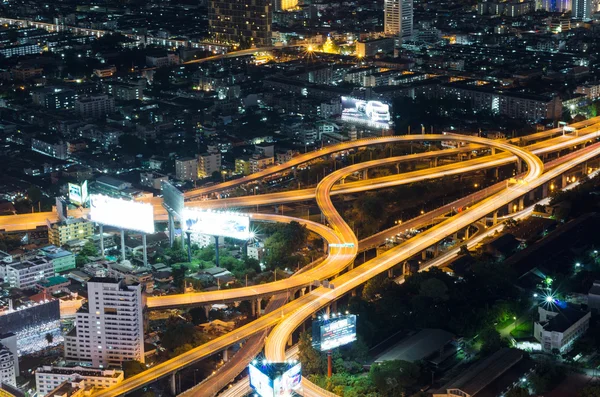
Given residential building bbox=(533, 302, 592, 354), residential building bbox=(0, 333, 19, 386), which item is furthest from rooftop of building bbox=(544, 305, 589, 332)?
residential building bbox=(0, 333, 19, 386)

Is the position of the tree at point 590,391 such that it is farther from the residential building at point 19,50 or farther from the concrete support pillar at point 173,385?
the residential building at point 19,50

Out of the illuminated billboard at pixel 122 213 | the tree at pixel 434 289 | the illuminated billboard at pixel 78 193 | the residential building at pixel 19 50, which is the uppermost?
the residential building at pixel 19 50

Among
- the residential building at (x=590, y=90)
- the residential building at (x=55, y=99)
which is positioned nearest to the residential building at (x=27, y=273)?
the residential building at (x=55, y=99)

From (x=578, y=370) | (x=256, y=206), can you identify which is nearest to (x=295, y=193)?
(x=256, y=206)

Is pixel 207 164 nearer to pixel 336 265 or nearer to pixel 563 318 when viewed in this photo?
pixel 336 265

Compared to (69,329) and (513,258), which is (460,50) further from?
(69,329)

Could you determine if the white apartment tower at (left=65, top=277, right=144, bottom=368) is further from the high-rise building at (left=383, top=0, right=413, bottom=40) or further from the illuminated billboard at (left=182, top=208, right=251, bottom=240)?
the high-rise building at (left=383, top=0, right=413, bottom=40)
